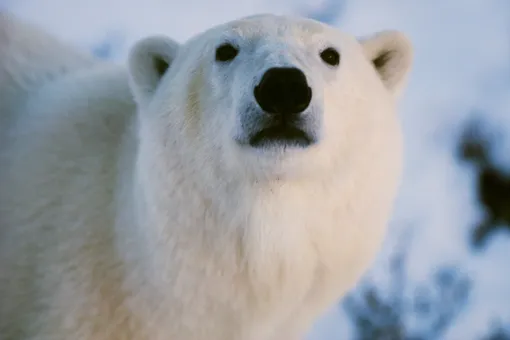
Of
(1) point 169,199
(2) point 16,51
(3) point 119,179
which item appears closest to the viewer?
(1) point 169,199

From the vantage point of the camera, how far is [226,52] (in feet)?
4.09

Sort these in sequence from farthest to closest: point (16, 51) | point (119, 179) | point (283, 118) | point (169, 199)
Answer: point (16, 51)
point (119, 179)
point (169, 199)
point (283, 118)

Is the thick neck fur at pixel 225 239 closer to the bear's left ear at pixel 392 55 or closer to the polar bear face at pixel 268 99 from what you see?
the polar bear face at pixel 268 99

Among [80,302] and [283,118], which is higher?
[283,118]

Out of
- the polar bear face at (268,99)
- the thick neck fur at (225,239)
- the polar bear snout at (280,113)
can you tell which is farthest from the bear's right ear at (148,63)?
the polar bear snout at (280,113)

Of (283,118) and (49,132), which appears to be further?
(49,132)

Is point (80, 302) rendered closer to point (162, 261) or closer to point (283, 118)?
point (162, 261)

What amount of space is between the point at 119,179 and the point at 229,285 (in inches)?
12.0

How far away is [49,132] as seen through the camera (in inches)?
56.2

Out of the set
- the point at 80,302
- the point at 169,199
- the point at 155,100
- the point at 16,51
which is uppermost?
the point at 16,51

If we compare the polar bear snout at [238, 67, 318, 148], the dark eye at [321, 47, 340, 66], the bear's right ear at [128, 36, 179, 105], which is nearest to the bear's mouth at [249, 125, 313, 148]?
the polar bear snout at [238, 67, 318, 148]

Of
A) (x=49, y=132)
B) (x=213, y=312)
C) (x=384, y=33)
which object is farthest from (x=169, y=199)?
(x=384, y=33)

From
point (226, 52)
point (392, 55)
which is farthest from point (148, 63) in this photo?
point (392, 55)

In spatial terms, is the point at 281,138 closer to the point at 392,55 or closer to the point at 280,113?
the point at 280,113
